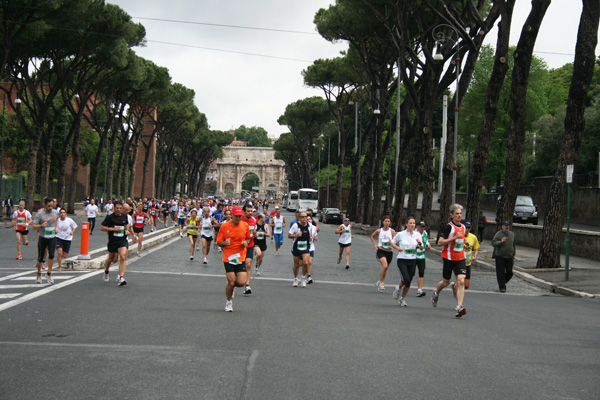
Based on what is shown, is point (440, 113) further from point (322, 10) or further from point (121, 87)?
point (121, 87)

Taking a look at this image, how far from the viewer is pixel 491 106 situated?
21.8m

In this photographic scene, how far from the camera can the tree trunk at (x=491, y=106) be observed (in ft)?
69.5

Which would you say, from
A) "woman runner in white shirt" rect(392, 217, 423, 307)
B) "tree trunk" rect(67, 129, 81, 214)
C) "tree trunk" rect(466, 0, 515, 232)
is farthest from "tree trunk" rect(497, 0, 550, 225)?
"tree trunk" rect(67, 129, 81, 214)

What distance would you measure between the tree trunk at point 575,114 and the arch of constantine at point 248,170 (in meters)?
138

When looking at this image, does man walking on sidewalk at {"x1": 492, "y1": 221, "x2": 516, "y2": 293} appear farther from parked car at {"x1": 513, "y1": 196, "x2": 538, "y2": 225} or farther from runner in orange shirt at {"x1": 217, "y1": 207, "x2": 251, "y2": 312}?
parked car at {"x1": 513, "y1": 196, "x2": 538, "y2": 225}

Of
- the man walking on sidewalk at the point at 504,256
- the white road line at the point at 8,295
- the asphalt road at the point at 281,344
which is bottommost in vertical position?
the white road line at the point at 8,295

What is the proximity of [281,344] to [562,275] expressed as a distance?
40.3 ft

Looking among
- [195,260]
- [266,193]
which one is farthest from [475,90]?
[266,193]

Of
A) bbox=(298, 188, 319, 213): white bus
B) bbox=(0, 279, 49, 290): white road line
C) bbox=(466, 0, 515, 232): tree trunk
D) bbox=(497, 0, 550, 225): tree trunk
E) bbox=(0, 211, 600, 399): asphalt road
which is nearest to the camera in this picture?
bbox=(0, 211, 600, 399): asphalt road

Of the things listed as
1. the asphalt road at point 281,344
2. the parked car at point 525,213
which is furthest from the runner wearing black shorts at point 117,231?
the parked car at point 525,213

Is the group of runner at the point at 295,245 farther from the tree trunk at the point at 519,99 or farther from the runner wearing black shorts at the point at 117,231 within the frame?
the tree trunk at the point at 519,99

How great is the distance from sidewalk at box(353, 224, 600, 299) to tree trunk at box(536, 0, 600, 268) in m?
0.79

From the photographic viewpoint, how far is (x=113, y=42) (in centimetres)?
3581

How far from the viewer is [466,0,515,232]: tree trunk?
21.2 m
